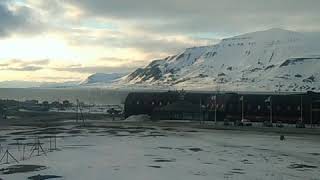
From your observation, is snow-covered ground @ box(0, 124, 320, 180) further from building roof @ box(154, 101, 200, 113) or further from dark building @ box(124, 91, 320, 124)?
building roof @ box(154, 101, 200, 113)

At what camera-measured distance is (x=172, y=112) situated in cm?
11388

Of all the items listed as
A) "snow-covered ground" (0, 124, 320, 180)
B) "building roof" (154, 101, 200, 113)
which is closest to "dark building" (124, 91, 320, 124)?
"building roof" (154, 101, 200, 113)

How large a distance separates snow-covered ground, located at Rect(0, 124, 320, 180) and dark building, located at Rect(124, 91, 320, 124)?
26108mm

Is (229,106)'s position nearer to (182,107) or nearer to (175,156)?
(182,107)

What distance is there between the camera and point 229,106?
10975 cm

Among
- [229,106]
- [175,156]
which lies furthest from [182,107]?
[175,156]

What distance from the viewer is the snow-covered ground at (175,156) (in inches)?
1548

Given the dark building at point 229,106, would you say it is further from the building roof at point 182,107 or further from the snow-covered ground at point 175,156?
the snow-covered ground at point 175,156

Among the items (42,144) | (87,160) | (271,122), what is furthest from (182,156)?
(271,122)

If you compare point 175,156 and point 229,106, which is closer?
point 175,156

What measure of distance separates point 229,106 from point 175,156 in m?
60.6

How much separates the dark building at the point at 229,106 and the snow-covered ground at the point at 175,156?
1028 inches

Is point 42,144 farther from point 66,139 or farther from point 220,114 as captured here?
point 220,114

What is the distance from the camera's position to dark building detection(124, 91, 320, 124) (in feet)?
335
